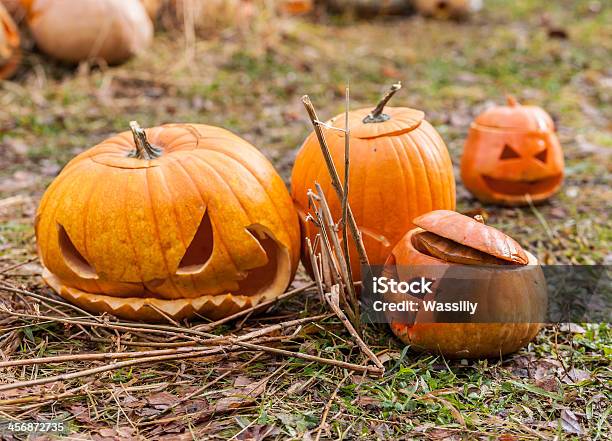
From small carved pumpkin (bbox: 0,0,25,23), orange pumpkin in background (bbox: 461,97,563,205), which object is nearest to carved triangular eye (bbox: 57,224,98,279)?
orange pumpkin in background (bbox: 461,97,563,205)

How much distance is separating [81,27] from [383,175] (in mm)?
4534

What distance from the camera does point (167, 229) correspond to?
2717 mm

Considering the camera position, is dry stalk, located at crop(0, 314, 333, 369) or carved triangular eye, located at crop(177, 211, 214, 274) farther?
carved triangular eye, located at crop(177, 211, 214, 274)

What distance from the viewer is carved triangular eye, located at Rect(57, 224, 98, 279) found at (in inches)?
111

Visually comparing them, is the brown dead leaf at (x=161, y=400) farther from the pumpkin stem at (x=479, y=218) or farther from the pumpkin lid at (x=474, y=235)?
the pumpkin stem at (x=479, y=218)

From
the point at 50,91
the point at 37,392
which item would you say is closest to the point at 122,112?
the point at 50,91

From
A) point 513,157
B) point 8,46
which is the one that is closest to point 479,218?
point 513,157

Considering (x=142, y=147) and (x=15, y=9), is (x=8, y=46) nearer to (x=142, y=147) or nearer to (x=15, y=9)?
(x=15, y=9)

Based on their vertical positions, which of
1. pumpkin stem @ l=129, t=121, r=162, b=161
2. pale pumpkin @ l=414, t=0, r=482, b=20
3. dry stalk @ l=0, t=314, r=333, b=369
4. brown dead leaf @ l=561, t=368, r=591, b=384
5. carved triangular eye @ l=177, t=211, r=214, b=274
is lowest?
brown dead leaf @ l=561, t=368, r=591, b=384

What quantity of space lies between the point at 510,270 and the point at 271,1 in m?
6.37

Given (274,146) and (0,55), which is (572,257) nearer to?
(274,146)

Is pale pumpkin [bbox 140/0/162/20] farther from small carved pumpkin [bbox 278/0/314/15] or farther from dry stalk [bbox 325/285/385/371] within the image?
dry stalk [bbox 325/285/385/371]

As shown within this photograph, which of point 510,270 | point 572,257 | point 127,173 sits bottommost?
point 572,257

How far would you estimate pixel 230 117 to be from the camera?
19.5ft
